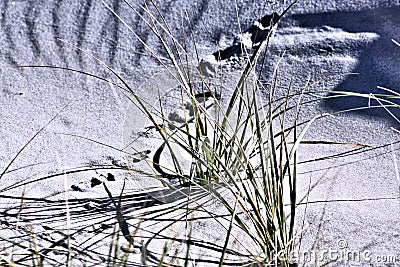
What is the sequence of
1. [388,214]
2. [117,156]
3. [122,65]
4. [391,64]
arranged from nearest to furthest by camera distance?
[388,214], [117,156], [391,64], [122,65]

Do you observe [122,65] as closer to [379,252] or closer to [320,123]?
[320,123]

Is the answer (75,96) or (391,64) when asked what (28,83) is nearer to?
(75,96)

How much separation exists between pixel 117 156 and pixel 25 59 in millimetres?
732

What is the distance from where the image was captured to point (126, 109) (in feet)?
7.49

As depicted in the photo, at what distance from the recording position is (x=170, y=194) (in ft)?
5.91

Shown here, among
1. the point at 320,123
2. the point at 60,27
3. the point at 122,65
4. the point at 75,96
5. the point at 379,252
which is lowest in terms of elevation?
the point at 379,252

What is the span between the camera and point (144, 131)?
7.01 ft

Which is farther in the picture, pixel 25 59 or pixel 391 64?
pixel 25 59

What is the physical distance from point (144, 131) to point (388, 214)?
0.86 metres

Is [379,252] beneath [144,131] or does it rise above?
beneath

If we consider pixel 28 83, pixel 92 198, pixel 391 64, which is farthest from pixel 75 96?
pixel 391 64

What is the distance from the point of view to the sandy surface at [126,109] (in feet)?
5.67

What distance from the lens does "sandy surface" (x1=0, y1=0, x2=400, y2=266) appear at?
5.67 feet

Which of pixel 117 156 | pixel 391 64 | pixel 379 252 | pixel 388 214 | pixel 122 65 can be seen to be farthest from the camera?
pixel 122 65
